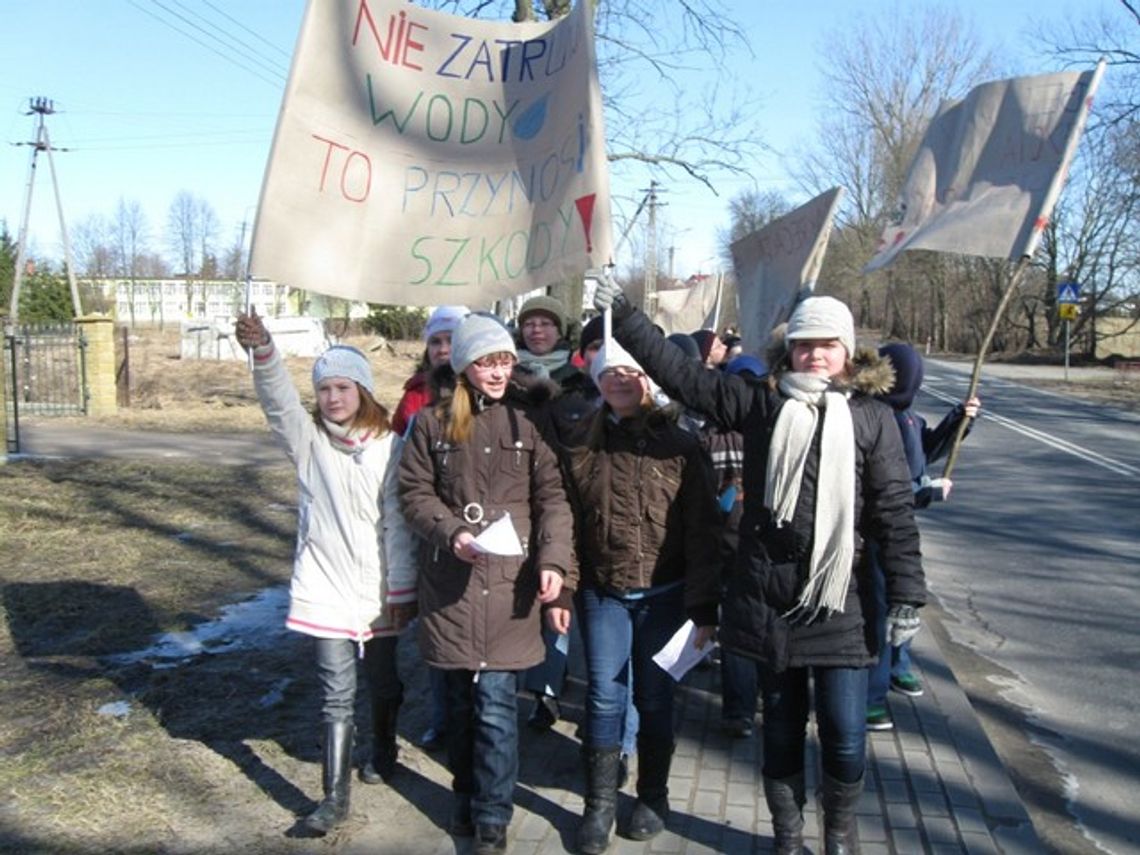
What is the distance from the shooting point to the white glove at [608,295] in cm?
375

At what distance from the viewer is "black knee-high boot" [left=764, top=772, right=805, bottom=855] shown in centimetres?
378

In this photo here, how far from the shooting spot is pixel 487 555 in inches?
151

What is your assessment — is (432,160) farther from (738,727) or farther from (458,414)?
(738,727)

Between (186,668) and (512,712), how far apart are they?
2603 mm

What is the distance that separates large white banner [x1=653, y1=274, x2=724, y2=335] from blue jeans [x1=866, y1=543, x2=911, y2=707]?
8.68 meters

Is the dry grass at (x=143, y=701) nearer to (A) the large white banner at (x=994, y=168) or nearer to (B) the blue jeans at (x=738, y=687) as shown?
(B) the blue jeans at (x=738, y=687)

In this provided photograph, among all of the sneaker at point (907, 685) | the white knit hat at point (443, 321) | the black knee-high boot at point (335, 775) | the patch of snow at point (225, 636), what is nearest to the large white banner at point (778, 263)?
the white knit hat at point (443, 321)

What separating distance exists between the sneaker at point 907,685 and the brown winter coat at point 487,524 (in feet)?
8.30

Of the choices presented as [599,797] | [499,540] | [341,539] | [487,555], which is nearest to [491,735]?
[599,797]

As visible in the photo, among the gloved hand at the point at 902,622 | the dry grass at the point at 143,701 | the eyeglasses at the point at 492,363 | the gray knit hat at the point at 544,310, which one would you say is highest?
the gray knit hat at the point at 544,310

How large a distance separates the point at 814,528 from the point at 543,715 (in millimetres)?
2156

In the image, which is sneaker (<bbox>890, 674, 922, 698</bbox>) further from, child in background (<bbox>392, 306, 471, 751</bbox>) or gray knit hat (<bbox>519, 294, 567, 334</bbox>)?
gray knit hat (<bbox>519, 294, 567, 334</bbox>)

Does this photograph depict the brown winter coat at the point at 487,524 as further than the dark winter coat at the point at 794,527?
Yes

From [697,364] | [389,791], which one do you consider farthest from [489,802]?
[697,364]
